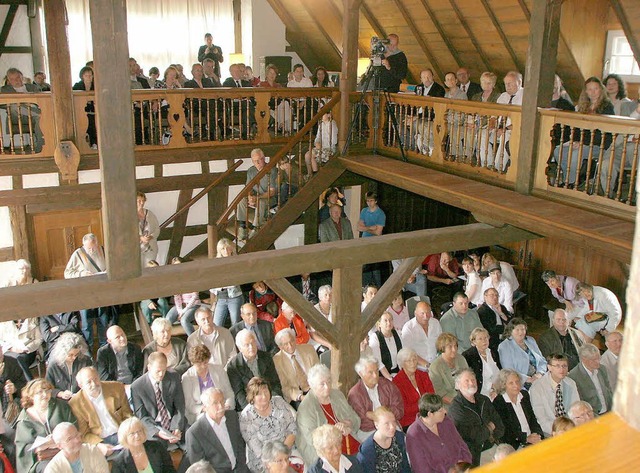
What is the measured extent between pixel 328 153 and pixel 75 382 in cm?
456

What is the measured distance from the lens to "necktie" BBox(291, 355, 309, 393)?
220 inches

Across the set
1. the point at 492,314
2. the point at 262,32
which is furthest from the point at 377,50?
the point at 262,32

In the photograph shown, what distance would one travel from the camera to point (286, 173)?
8453 mm

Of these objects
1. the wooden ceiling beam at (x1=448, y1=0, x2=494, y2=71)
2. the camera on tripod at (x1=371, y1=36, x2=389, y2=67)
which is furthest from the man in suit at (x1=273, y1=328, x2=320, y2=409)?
the wooden ceiling beam at (x1=448, y1=0, x2=494, y2=71)

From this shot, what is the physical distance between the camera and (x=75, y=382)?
514 centimetres

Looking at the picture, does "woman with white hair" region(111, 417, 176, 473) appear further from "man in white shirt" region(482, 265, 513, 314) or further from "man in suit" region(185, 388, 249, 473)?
"man in white shirt" region(482, 265, 513, 314)

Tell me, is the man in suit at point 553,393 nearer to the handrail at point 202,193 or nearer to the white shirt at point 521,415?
the white shirt at point 521,415

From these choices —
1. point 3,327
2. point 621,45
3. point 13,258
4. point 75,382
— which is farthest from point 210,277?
point 621,45

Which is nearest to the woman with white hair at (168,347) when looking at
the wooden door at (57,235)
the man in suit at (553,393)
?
the man in suit at (553,393)

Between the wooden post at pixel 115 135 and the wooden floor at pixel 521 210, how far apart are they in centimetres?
325

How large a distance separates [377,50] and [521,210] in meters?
2.92

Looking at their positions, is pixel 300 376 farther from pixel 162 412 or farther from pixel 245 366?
pixel 162 412

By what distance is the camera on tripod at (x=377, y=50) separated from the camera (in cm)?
777

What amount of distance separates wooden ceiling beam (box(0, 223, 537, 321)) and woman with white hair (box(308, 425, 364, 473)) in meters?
1.34
